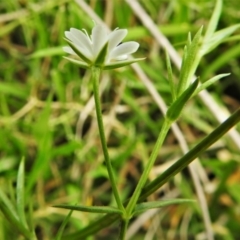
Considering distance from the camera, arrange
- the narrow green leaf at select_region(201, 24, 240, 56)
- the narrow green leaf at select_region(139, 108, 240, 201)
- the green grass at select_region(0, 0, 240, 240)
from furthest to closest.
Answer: the green grass at select_region(0, 0, 240, 240), the narrow green leaf at select_region(201, 24, 240, 56), the narrow green leaf at select_region(139, 108, 240, 201)

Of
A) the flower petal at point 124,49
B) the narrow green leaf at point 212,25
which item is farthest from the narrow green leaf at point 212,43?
the flower petal at point 124,49

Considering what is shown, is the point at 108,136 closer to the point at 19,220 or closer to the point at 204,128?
the point at 204,128

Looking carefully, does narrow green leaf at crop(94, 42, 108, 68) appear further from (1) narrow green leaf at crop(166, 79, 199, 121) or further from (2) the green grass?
(2) the green grass

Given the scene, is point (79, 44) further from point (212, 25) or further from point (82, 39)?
point (212, 25)

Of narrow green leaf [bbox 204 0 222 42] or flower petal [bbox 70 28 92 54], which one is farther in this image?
narrow green leaf [bbox 204 0 222 42]

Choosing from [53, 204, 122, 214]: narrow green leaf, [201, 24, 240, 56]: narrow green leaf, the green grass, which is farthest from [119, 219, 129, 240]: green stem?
the green grass

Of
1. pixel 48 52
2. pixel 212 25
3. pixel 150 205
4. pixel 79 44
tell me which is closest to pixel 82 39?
pixel 79 44

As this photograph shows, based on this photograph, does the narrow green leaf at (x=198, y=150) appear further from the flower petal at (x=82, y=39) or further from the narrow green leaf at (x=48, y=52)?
the narrow green leaf at (x=48, y=52)

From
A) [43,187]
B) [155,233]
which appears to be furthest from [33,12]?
[155,233]
